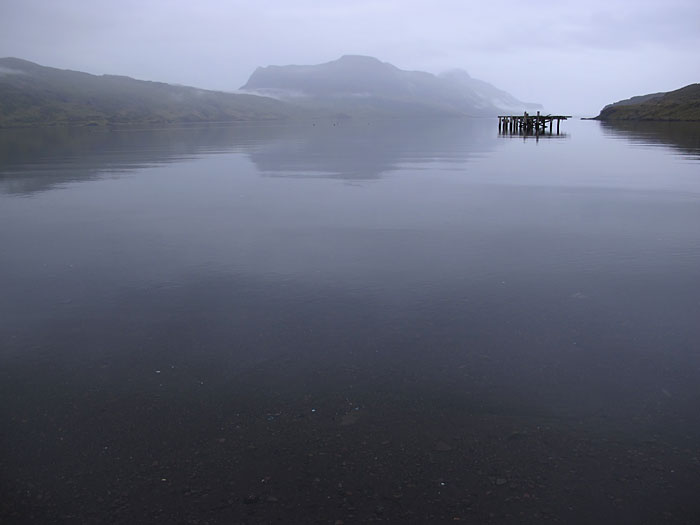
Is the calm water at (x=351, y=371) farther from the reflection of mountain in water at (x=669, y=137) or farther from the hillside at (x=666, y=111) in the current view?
the hillside at (x=666, y=111)

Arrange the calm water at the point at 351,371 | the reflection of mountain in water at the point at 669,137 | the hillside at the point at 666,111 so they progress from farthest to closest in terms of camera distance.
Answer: the hillside at the point at 666,111 → the reflection of mountain in water at the point at 669,137 → the calm water at the point at 351,371

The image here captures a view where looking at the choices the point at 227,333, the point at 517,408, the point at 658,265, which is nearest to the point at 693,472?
the point at 517,408

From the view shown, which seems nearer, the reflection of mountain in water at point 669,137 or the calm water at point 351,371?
the calm water at point 351,371

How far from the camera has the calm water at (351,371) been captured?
5.40 metres

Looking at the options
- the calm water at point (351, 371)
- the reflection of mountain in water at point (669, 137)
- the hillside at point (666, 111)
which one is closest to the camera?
the calm water at point (351, 371)

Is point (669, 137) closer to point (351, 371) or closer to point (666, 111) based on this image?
point (351, 371)

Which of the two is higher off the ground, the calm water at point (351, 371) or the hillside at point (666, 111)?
the hillside at point (666, 111)

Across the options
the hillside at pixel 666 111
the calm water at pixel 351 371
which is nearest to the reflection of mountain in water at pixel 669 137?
the calm water at pixel 351 371

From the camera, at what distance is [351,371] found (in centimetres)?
767

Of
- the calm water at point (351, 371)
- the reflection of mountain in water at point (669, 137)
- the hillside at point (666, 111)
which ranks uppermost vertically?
the hillside at point (666, 111)

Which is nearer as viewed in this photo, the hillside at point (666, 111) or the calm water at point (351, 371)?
the calm water at point (351, 371)

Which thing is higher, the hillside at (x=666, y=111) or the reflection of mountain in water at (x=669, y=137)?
the hillside at (x=666, y=111)

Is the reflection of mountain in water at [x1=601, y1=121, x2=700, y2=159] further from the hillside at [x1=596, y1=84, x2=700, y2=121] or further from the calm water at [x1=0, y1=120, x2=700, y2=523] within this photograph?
the hillside at [x1=596, y1=84, x2=700, y2=121]

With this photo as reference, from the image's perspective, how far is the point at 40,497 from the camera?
5359mm
